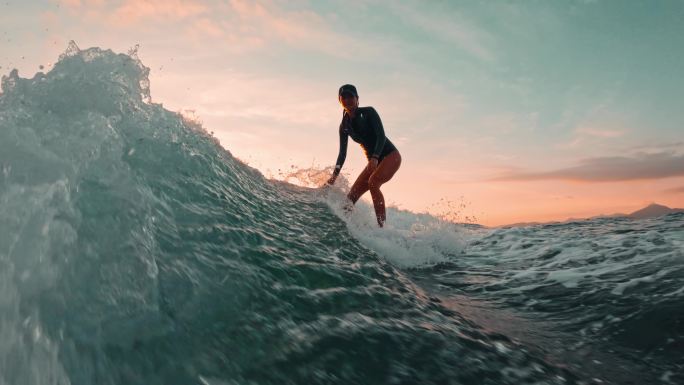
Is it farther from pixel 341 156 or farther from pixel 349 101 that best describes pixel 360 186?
pixel 349 101

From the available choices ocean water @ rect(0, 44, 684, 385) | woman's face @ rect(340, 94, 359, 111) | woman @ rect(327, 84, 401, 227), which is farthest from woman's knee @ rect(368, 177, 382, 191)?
ocean water @ rect(0, 44, 684, 385)

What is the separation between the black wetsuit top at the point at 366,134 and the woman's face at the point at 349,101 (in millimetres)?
175

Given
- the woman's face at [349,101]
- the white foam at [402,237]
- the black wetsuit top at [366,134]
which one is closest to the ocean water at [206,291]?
the white foam at [402,237]

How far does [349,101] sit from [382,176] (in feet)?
4.50

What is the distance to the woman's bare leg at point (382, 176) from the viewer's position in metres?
7.60

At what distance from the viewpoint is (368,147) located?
303 inches

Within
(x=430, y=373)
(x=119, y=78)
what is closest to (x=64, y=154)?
(x=119, y=78)

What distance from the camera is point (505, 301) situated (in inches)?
205

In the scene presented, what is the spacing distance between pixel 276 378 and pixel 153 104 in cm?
404

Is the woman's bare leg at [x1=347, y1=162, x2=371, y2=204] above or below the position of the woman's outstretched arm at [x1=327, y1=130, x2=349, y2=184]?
below

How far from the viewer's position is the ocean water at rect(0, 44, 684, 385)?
2.50 meters

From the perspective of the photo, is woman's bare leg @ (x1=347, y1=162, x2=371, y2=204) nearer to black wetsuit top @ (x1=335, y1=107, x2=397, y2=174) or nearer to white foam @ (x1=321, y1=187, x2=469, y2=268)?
white foam @ (x1=321, y1=187, x2=469, y2=268)

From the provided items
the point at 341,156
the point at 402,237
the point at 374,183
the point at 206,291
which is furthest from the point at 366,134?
the point at 206,291

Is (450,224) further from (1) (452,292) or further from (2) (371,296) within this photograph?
(2) (371,296)
